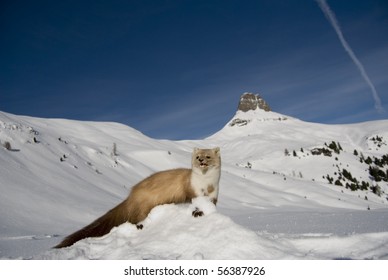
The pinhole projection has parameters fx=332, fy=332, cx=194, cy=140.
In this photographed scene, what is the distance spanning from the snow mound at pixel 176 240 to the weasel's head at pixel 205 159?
59cm

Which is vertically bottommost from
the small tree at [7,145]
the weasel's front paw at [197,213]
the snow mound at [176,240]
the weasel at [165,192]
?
the snow mound at [176,240]

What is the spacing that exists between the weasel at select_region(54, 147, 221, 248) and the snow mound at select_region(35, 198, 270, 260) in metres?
0.20

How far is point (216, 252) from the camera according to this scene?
4.43 m

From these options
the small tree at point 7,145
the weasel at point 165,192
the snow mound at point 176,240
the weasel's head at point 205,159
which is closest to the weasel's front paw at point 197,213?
the snow mound at point 176,240

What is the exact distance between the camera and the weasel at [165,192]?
6.04m

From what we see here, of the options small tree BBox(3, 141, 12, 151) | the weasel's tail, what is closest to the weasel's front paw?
the weasel's tail

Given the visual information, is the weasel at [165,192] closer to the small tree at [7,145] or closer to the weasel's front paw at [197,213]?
the weasel's front paw at [197,213]

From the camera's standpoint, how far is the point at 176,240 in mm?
5016

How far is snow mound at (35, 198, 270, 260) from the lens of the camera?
14.7 feet

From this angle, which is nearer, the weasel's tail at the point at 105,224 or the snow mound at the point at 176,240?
the snow mound at the point at 176,240

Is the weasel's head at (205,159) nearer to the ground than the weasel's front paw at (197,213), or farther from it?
farther from it

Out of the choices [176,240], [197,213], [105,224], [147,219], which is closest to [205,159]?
[197,213]

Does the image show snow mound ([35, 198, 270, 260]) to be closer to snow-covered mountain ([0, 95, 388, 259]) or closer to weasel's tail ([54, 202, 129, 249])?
A: snow-covered mountain ([0, 95, 388, 259])
